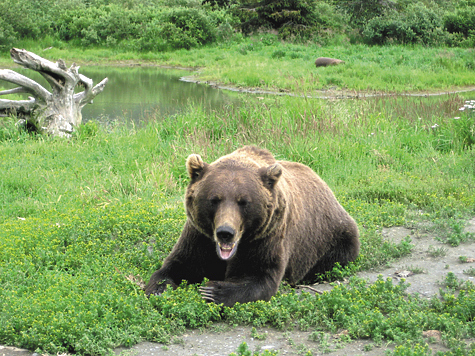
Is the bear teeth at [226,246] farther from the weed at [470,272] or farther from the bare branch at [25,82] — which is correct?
the bare branch at [25,82]

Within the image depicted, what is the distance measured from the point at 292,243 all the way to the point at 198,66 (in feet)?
80.1

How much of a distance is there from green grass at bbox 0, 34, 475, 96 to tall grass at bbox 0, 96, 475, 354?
5.83m

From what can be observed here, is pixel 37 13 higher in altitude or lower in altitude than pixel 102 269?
higher

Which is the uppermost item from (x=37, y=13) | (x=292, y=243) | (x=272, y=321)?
(x=37, y=13)

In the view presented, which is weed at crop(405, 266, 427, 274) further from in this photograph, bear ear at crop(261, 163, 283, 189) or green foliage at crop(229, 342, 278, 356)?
green foliage at crop(229, 342, 278, 356)

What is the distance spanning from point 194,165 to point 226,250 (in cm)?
74

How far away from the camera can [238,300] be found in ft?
13.7

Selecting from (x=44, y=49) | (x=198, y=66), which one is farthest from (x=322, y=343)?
(x=44, y=49)

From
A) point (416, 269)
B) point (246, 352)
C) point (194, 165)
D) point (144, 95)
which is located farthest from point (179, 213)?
point (144, 95)

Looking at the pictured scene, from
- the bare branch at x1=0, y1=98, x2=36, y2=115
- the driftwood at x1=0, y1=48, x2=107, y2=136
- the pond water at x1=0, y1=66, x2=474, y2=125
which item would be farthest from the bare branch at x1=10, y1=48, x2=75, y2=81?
the pond water at x1=0, y1=66, x2=474, y2=125

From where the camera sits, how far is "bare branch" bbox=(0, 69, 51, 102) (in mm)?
10633

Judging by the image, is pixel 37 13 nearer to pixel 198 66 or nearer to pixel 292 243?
→ pixel 198 66

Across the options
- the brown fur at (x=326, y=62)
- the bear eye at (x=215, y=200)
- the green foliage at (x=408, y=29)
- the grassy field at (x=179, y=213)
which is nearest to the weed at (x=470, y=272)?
the grassy field at (x=179, y=213)

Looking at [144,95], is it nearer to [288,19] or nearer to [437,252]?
[437,252]
